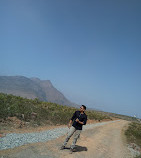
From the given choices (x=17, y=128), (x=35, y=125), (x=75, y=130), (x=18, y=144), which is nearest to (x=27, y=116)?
(x=35, y=125)

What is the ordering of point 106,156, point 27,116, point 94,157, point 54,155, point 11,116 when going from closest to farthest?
1. point 54,155
2. point 94,157
3. point 106,156
4. point 11,116
5. point 27,116

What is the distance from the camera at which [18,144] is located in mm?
7355

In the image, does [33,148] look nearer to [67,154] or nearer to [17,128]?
[67,154]

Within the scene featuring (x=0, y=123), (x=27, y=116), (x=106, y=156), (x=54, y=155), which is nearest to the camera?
(x=54, y=155)

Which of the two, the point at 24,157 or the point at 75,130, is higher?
the point at 75,130

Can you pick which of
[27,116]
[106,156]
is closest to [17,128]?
[27,116]

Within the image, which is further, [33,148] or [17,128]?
[17,128]

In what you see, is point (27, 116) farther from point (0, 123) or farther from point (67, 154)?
point (67, 154)

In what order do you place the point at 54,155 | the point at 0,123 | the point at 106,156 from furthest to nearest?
the point at 0,123, the point at 106,156, the point at 54,155

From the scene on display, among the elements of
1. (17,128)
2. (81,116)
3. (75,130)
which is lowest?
(17,128)

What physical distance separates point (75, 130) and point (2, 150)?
151 inches

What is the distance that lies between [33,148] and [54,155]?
1256mm

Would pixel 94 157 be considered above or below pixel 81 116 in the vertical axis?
below

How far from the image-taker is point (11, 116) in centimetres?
1305
